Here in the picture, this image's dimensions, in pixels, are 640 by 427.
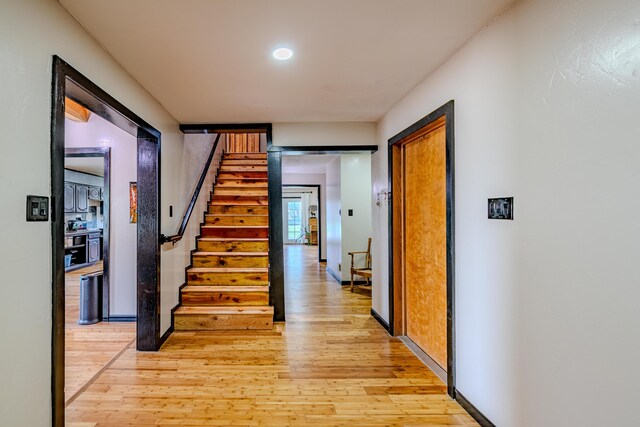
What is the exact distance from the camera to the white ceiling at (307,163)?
636 cm

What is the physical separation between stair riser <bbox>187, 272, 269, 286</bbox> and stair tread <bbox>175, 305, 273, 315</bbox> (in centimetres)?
34

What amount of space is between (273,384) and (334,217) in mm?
4454

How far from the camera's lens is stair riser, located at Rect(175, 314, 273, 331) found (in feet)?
11.6

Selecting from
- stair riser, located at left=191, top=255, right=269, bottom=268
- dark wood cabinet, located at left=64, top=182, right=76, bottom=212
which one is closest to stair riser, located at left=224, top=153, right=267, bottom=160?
stair riser, located at left=191, top=255, right=269, bottom=268

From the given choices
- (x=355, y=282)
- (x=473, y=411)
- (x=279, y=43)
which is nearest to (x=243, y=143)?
(x=355, y=282)

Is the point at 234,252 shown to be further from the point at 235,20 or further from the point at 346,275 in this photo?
the point at 235,20

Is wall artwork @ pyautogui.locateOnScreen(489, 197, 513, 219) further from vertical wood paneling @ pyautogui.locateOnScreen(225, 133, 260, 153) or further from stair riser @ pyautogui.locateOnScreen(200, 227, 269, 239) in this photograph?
vertical wood paneling @ pyautogui.locateOnScreen(225, 133, 260, 153)

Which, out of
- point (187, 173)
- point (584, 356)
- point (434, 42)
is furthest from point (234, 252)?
point (584, 356)

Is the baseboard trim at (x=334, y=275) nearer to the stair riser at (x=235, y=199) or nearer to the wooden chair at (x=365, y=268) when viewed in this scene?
the wooden chair at (x=365, y=268)

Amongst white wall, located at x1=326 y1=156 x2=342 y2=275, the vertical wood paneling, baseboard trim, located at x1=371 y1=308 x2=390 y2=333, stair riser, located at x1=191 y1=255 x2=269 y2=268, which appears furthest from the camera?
the vertical wood paneling

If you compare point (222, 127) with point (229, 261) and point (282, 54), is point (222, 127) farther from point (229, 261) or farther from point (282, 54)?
→ point (282, 54)

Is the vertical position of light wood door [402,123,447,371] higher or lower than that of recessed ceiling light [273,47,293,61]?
lower

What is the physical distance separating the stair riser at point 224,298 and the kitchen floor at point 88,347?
652 millimetres

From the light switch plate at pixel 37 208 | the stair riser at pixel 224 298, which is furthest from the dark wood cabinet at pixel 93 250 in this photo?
the light switch plate at pixel 37 208
